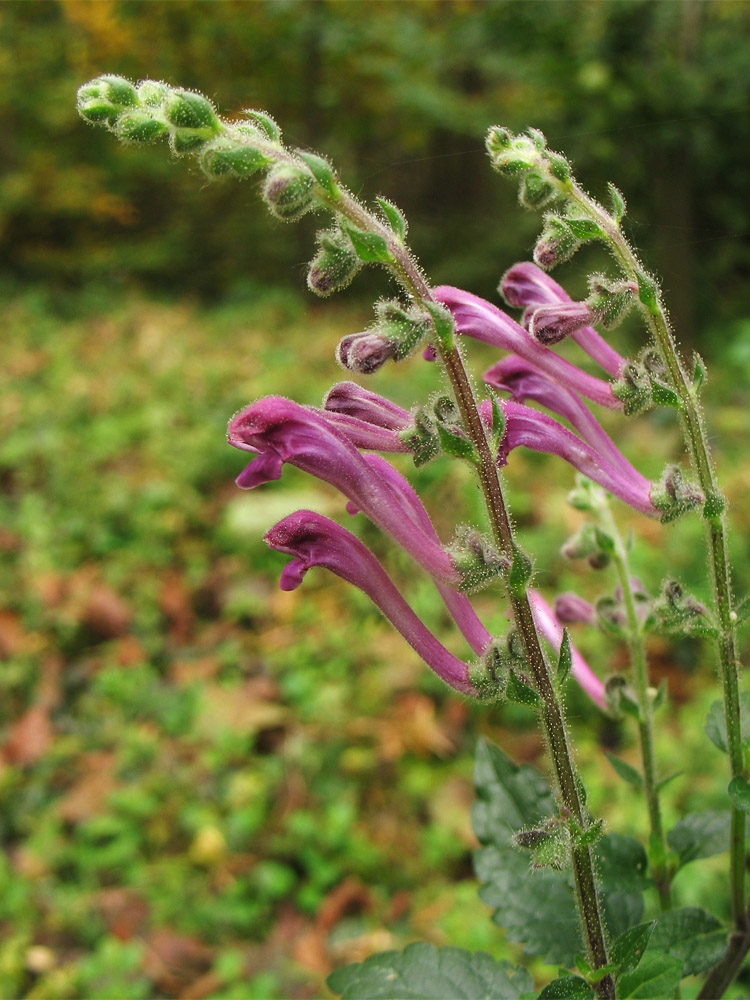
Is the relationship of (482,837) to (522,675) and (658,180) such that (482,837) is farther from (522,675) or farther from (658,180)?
(658,180)

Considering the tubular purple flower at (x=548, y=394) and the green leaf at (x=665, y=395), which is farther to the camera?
the tubular purple flower at (x=548, y=394)

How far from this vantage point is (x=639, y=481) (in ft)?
3.58

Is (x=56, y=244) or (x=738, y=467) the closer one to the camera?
(x=738, y=467)

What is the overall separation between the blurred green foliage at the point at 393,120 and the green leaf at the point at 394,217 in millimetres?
5262

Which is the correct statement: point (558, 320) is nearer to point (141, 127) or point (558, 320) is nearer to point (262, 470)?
point (262, 470)

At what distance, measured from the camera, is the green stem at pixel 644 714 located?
3.55 feet

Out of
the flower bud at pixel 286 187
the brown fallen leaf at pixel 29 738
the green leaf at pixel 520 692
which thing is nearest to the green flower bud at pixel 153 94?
the flower bud at pixel 286 187

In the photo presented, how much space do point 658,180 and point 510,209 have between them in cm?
457

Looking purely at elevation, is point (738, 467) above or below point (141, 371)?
below

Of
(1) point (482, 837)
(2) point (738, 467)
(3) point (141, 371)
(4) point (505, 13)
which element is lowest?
(1) point (482, 837)

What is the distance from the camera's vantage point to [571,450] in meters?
1.07

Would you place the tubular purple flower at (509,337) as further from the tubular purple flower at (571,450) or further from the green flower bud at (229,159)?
the green flower bud at (229,159)

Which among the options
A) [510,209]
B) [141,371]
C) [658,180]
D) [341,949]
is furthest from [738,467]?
[510,209]

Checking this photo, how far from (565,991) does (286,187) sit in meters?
0.85
